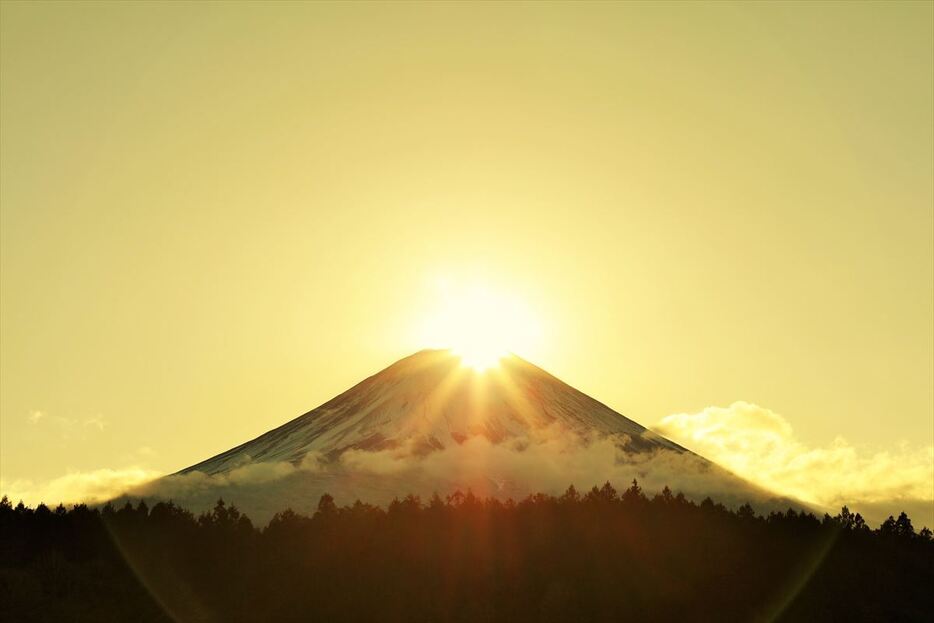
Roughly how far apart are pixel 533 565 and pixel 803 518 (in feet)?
98.4

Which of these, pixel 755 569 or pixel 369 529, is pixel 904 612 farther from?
pixel 369 529

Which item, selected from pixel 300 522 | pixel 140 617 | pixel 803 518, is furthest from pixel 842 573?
pixel 140 617

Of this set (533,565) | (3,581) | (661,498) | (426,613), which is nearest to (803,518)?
(661,498)

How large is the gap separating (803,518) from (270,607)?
52.8m

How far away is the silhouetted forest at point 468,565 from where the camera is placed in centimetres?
8919

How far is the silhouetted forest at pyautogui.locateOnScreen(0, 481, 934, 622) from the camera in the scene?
8919 cm

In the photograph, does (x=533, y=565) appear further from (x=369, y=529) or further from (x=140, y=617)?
(x=140, y=617)

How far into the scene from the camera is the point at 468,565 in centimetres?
9706

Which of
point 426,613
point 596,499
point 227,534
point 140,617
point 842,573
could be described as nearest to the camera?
point 140,617

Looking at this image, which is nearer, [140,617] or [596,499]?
[140,617]

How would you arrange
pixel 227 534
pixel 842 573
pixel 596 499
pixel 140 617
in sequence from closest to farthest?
pixel 140 617 → pixel 842 573 → pixel 227 534 → pixel 596 499

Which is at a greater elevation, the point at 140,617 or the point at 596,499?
the point at 596,499

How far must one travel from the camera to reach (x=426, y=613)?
89875 millimetres

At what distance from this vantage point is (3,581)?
84750 millimetres
